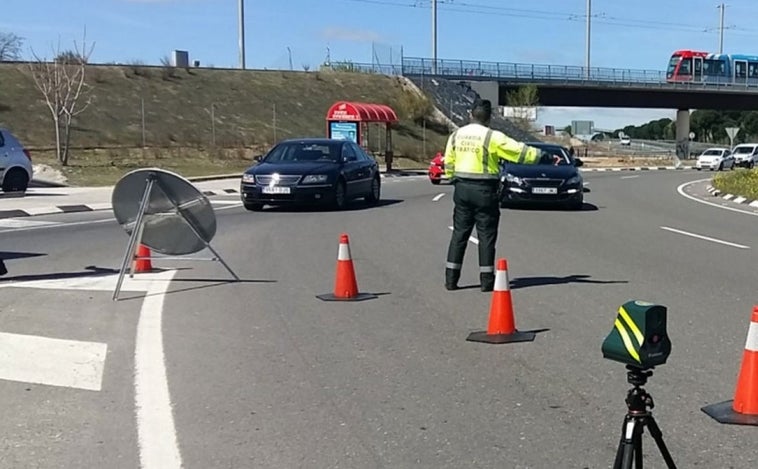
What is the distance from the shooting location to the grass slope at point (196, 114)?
45656mm

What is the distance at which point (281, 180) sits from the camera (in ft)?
Answer: 62.8

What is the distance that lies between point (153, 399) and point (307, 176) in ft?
45.2

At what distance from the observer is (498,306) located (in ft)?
23.7

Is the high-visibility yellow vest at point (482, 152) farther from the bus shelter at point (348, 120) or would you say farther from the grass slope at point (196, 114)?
the bus shelter at point (348, 120)

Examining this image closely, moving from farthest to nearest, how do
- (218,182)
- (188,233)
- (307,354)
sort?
(218,182)
(188,233)
(307,354)

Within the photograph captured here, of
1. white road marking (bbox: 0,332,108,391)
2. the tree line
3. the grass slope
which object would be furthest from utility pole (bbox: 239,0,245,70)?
the tree line

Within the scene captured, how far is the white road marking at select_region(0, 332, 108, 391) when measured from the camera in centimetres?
609

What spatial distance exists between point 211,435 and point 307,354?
1854 mm

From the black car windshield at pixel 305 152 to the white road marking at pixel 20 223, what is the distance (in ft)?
15.8

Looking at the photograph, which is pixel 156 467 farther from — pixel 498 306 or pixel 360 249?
pixel 360 249

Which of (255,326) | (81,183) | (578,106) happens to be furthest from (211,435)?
(578,106)

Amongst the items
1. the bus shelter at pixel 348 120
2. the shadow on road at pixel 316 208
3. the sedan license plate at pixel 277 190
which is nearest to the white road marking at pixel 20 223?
the sedan license plate at pixel 277 190

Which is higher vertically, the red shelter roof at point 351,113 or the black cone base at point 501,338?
the red shelter roof at point 351,113

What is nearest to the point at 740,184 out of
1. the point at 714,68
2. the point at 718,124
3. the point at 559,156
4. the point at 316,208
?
the point at 559,156
